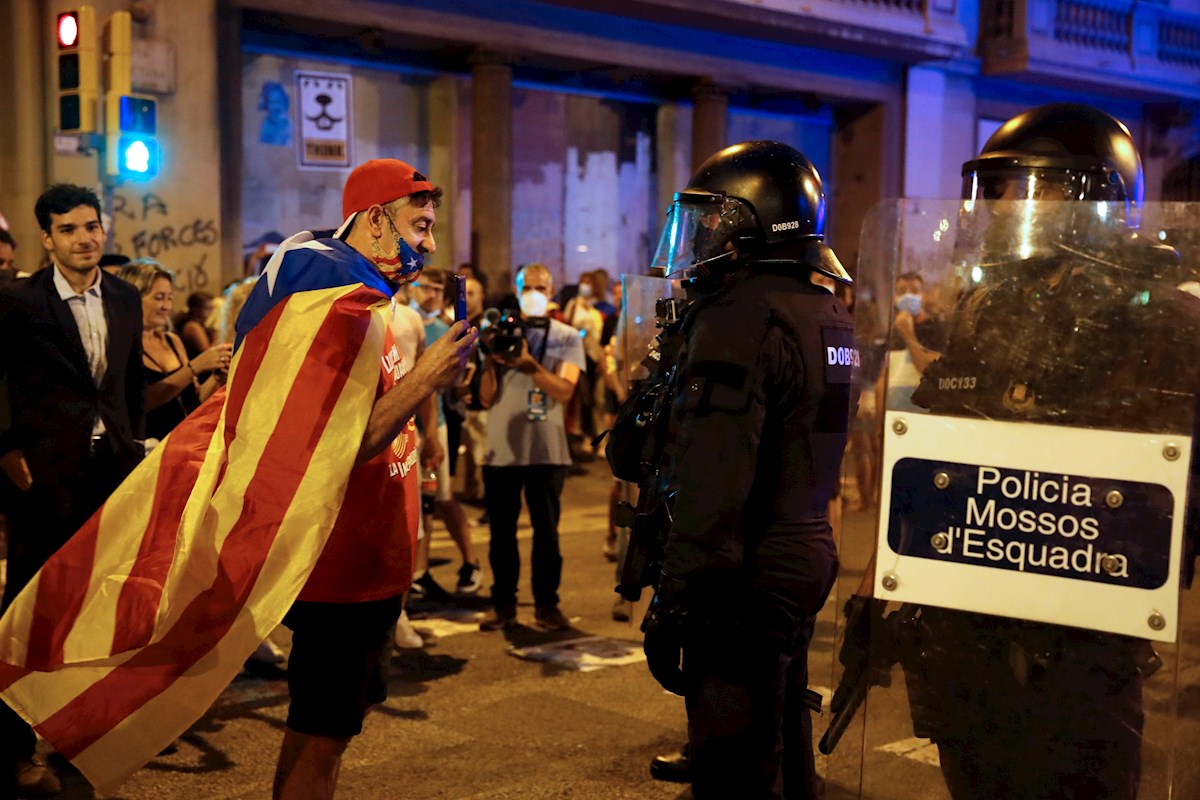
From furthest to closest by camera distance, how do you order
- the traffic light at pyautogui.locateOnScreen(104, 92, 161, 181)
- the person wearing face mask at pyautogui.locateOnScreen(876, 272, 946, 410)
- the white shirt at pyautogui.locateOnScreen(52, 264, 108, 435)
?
the traffic light at pyautogui.locateOnScreen(104, 92, 161, 181) < the white shirt at pyautogui.locateOnScreen(52, 264, 108, 435) < the person wearing face mask at pyautogui.locateOnScreen(876, 272, 946, 410)

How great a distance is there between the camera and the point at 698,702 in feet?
10.3

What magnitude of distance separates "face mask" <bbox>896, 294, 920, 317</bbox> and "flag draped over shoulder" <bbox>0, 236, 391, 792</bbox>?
1.39 meters

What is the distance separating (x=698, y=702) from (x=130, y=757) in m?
1.56

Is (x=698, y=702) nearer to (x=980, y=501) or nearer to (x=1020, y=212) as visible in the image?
(x=980, y=501)

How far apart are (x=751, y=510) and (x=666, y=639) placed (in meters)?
0.38

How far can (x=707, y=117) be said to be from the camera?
59.6 feet

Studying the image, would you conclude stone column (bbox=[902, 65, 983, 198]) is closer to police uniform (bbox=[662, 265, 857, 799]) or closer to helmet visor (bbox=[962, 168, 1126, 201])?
helmet visor (bbox=[962, 168, 1126, 201])

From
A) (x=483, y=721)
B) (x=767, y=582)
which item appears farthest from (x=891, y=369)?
(x=483, y=721)

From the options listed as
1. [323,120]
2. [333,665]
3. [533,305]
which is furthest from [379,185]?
[323,120]

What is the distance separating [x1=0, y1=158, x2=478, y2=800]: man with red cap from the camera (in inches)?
135

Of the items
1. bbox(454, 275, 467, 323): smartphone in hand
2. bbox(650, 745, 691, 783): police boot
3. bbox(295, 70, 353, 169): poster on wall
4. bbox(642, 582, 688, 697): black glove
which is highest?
bbox(295, 70, 353, 169): poster on wall

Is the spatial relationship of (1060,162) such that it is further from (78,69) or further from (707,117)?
(707,117)

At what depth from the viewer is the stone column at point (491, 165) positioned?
621 inches

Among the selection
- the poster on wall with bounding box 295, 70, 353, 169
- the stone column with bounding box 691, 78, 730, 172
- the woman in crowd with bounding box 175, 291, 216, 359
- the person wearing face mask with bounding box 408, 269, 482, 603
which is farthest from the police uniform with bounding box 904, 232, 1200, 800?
the stone column with bounding box 691, 78, 730, 172
